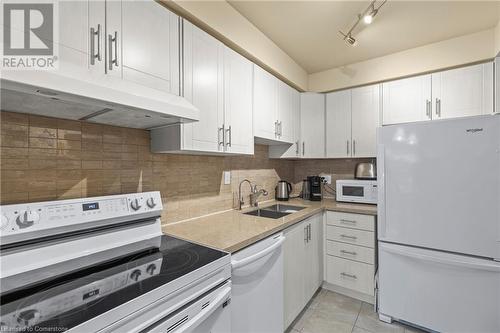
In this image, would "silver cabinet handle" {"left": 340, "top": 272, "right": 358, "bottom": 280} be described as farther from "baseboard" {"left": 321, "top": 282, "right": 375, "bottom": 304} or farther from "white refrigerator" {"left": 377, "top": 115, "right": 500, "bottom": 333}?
"white refrigerator" {"left": 377, "top": 115, "right": 500, "bottom": 333}

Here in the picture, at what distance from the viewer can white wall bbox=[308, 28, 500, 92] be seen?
2016 mm

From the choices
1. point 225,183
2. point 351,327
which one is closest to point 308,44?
point 225,183

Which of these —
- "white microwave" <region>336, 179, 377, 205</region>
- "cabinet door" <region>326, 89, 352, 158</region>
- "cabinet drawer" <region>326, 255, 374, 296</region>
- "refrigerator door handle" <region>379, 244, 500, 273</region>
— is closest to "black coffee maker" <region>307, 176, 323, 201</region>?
"white microwave" <region>336, 179, 377, 205</region>

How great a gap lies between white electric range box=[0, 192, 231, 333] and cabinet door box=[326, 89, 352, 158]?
210 cm

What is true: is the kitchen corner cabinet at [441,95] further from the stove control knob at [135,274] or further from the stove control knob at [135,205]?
the stove control knob at [135,274]

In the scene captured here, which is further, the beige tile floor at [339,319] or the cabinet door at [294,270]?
the beige tile floor at [339,319]

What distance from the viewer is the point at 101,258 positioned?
1025mm

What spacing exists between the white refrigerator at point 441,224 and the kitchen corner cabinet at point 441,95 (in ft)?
2.19

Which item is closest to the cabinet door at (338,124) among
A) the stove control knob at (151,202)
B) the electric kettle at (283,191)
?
the electric kettle at (283,191)

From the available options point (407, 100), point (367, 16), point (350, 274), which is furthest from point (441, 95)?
point (350, 274)

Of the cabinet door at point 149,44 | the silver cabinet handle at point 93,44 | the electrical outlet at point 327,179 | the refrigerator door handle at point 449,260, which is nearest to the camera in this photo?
the silver cabinet handle at point 93,44

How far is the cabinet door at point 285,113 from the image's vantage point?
240 cm

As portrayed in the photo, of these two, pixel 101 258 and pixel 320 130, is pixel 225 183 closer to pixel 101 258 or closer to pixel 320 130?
pixel 101 258

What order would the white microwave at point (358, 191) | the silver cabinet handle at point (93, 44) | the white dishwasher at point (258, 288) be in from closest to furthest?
the silver cabinet handle at point (93, 44) < the white dishwasher at point (258, 288) < the white microwave at point (358, 191)
